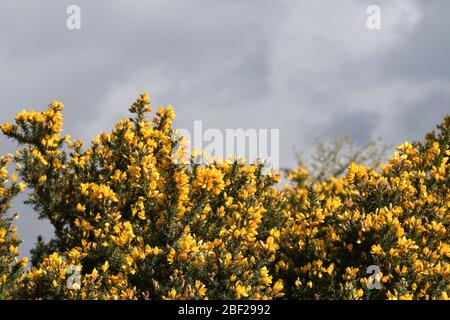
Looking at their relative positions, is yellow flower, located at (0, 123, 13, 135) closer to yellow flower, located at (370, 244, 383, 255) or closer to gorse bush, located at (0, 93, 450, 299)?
gorse bush, located at (0, 93, 450, 299)

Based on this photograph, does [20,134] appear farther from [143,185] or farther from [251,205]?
[251,205]

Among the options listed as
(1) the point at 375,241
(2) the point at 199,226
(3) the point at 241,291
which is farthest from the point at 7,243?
(1) the point at 375,241

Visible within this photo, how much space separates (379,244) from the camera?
8.78m

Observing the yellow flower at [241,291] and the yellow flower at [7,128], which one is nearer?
the yellow flower at [241,291]

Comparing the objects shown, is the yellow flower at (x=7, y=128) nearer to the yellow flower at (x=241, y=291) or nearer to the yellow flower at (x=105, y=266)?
the yellow flower at (x=105, y=266)

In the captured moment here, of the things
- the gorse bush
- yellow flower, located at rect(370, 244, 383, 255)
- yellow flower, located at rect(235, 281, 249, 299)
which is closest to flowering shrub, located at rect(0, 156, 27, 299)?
the gorse bush

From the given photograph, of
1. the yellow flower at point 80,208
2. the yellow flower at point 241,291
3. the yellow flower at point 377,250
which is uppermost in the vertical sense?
the yellow flower at point 80,208

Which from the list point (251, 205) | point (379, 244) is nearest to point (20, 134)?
point (251, 205)

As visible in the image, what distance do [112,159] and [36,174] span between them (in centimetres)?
123

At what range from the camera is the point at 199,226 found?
995 cm

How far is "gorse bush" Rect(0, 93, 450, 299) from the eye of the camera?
336 inches

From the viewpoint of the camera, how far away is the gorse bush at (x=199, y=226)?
854 cm

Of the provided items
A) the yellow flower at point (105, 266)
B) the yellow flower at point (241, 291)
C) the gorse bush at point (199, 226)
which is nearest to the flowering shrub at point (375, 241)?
the gorse bush at point (199, 226)
